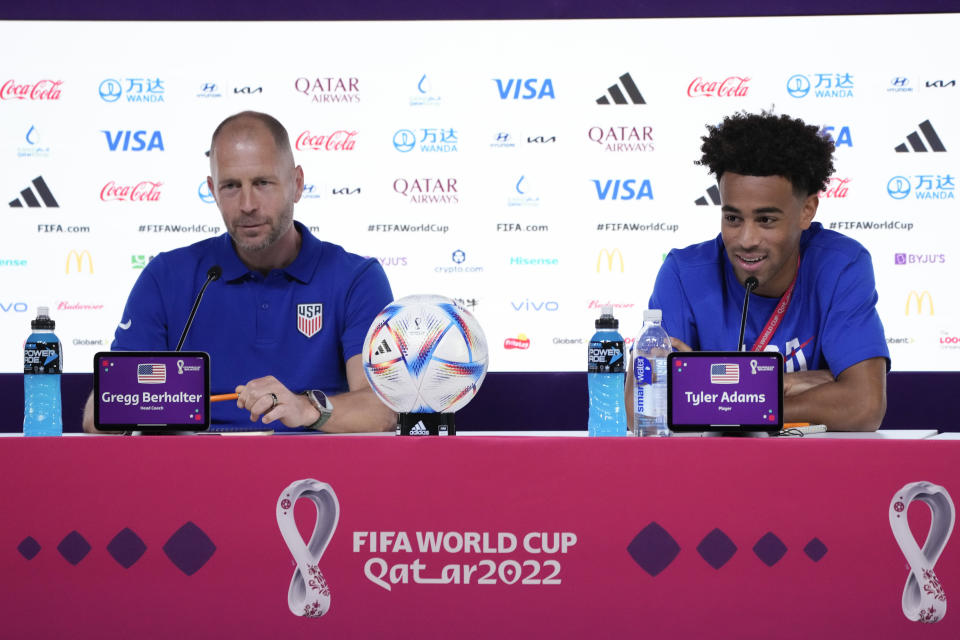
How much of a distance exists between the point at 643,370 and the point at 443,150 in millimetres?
2803

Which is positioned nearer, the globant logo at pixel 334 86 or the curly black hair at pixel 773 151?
the curly black hair at pixel 773 151

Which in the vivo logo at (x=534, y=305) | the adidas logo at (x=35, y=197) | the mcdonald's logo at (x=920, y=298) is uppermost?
the adidas logo at (x=35, y=197)

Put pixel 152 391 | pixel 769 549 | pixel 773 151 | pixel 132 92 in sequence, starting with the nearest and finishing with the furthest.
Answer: pixel 769 549, pixel 152 391, pixel 773 151, pixel 132 92

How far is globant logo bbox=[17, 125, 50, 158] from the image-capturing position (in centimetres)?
438

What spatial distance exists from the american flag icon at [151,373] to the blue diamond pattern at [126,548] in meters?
0.27

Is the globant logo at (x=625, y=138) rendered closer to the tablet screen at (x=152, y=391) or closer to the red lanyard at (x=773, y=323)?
the red lanyard at (x=773, y=323)

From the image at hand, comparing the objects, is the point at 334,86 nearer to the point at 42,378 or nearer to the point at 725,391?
the point at 42,378

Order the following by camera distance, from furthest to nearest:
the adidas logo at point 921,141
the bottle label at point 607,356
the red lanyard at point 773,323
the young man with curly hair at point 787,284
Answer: the adidas logo at point 921,141 < the red lanyard at point 773,323 < the young man with curly hair at point 787,284 < the bottle label at point 607,356

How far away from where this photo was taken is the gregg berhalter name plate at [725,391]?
152 centimetres

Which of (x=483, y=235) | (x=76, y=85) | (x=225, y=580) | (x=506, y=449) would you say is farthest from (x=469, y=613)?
(x=76, y=85)

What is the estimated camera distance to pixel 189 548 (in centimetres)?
145

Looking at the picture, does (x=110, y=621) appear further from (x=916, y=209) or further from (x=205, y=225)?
(x=916, y=209)

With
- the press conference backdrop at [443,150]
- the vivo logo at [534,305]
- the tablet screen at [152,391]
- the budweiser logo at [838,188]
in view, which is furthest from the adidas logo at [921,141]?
the tablet screen at [152,391]

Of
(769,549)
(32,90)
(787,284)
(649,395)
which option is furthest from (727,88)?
(769,549)
